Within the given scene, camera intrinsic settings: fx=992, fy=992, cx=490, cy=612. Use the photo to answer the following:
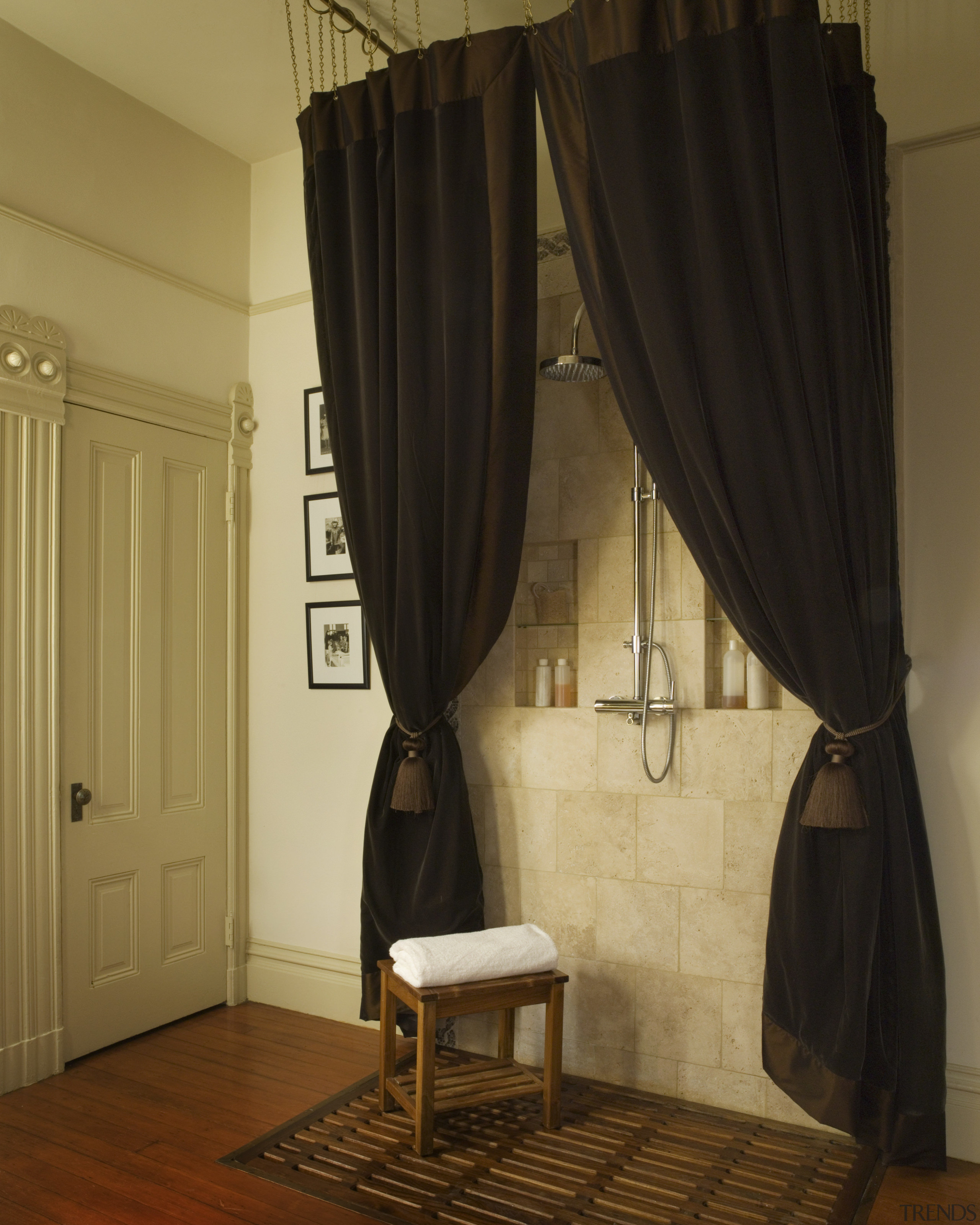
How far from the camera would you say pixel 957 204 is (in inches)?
114

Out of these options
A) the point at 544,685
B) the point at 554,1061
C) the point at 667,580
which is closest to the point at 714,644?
the point at 667,580

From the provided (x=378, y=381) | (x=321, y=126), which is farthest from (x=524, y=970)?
(x=321, y=126)

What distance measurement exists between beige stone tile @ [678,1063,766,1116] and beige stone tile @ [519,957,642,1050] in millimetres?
199

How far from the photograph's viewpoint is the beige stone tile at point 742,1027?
9.84ft

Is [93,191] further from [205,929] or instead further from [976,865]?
[976,865]

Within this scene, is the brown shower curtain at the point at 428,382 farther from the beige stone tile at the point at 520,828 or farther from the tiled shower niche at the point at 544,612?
the tiled shower niche at the point at 544,612

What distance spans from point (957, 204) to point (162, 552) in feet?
9.67

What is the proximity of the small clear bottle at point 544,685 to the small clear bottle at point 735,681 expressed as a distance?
0.63 metres

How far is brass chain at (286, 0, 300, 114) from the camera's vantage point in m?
3.23

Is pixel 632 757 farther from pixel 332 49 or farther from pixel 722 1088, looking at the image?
pixel 332 49

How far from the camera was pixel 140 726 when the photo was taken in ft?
12.2

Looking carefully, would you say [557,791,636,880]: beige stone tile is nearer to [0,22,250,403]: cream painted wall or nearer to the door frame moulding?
the door frame moulding

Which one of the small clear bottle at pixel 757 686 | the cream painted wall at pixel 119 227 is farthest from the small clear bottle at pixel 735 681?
the cream painted wall at pixel 119 227

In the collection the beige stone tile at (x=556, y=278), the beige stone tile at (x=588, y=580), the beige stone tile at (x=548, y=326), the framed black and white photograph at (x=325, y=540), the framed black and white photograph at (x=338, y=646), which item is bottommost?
the framed black and white photograph at (x=338, y=646)
